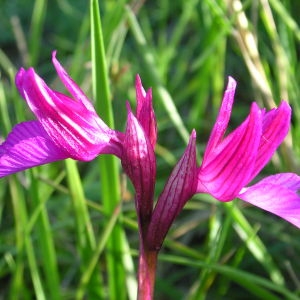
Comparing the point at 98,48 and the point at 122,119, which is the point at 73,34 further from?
the point at 98,48

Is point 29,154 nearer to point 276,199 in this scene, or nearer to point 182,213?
point 276,199

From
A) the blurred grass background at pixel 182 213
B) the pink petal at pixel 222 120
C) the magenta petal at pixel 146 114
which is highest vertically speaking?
the magenta petal at pixel 146 114

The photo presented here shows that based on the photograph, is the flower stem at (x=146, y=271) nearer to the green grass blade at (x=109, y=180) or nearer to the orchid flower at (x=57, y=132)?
the orchid flower at (x=57, y=132)

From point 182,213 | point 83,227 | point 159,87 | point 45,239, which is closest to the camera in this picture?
point 45,239

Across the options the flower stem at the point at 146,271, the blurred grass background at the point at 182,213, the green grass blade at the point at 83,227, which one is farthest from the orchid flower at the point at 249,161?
the green grass blade at the point at 83,227

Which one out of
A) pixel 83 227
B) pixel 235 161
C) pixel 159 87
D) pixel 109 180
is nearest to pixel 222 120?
pixel 235 161

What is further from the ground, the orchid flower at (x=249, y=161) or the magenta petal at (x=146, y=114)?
the magenta petal at (x=146, y=114)

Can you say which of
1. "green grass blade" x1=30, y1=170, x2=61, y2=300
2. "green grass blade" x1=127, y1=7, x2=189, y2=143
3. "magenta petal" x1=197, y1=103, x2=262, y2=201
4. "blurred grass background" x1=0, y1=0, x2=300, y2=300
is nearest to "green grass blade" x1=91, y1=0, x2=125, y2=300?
"blurred grass background" x1=0, y1=0, x2=300, y2=300

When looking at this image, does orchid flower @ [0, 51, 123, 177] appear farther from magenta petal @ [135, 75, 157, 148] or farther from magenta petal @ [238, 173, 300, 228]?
magenta petal @ [238, 173, 300, 228]
